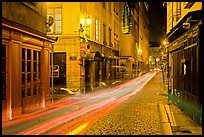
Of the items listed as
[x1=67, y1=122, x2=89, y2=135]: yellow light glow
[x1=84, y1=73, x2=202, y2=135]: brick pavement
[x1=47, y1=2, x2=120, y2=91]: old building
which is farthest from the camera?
[x1=47, y1=2, x2=120, y2=91]: old building

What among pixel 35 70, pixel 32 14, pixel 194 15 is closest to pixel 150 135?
pixel 194 15

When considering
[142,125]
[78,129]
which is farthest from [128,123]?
[78,129]

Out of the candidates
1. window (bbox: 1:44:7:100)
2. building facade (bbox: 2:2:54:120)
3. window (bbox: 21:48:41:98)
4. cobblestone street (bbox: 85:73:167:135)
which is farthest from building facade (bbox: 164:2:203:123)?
window (bbox: 1:44:7:100)

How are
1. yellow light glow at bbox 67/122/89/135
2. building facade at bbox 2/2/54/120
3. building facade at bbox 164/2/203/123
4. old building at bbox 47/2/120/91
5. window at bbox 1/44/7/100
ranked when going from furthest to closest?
1. old building at bbox 47/2/120/91
2. building facade at bbox 2/2/54/120
3. window at bbox 1/44/7/100
4. building facade at bbox 164/2/203/123
5. yellow light glow at bbox 67/122/89/135

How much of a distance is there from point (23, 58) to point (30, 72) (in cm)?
101

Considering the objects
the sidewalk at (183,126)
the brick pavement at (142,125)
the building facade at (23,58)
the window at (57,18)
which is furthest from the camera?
the window at (57,18)

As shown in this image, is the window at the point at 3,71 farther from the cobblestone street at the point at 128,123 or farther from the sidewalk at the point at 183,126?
the sidewalk at the point at 183,126

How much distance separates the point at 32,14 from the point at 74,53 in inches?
419

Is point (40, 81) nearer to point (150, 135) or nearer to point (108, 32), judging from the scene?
point (150, 135)

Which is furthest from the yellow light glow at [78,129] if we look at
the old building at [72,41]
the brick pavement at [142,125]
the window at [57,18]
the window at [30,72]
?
the window at [57,18]

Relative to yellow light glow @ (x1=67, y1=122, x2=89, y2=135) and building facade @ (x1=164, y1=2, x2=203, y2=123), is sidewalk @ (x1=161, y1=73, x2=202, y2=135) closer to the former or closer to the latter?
building facade @ (x1=164, y1=2, x2=203, y2=123)

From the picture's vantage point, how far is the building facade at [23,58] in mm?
12086

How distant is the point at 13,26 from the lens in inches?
474

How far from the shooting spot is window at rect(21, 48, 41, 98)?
13828 mm
